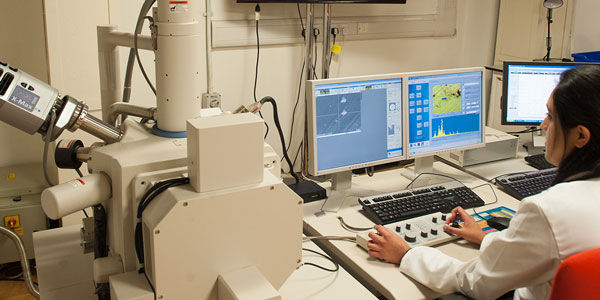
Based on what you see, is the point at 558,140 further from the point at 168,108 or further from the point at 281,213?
the point at 168,108

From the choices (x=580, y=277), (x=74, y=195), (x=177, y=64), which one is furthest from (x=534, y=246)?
(x=74, y=195)

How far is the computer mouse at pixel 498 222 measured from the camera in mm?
1755

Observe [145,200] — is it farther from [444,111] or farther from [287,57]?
[287,57]

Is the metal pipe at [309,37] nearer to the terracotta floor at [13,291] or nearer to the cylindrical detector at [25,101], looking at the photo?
the terracotta floor at [13,291]

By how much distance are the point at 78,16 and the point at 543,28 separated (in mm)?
2774

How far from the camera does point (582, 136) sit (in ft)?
4.25

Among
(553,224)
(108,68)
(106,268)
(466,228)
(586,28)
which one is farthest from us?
(586,28)

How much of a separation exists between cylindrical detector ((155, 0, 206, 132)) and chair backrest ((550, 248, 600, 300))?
847mm

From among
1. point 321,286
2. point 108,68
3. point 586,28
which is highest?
point 586,28

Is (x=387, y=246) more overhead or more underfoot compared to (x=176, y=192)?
more underfoot

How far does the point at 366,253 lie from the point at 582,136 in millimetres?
679

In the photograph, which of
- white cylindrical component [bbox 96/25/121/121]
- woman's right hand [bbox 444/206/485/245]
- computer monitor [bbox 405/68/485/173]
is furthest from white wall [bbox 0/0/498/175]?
woman's right hand [bbox 444/206/485/245]

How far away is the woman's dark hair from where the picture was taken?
127cm

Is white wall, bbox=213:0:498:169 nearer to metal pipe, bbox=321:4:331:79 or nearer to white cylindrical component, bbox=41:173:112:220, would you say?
metal pipe, bbox=321:4:331:79
